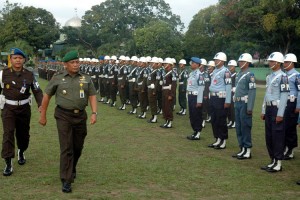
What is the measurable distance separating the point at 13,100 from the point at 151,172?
8.26 ft

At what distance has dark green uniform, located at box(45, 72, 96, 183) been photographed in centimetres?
588

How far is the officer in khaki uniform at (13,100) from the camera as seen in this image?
668cm

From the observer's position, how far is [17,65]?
6.80 meters

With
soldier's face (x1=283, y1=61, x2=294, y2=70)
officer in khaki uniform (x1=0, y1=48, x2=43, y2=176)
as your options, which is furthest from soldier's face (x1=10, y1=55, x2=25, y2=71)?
soldier's face (x1=283, y1=61, x2=294, y2=70)

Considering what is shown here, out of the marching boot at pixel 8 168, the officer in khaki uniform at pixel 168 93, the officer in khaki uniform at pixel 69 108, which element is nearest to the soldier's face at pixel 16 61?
the officer in khaki uniform at pixel 69 108

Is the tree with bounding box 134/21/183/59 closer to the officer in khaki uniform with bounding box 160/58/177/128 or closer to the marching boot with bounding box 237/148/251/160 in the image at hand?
the officer in khaki uniform with bounding box 160/58/177/128

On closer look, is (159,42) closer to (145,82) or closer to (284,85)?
(145,82)

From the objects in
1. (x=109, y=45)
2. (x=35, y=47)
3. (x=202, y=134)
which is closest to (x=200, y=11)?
(x=109, y=45)

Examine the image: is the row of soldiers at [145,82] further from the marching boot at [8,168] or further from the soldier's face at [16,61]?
the marching boot at [8,168]

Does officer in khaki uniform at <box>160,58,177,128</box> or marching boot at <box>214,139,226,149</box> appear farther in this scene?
officer in khaki uniform at <box>160,58,177,128</box>

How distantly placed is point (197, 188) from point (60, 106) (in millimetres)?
2285

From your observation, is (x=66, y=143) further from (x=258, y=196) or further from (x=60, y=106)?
(x=258, y=196)

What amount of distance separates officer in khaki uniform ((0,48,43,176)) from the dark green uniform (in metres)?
1.10

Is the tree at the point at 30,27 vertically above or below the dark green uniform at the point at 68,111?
above
